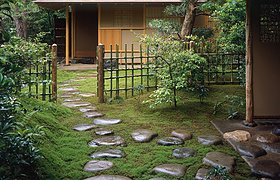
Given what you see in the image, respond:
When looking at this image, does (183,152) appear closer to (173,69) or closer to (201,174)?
(201,174)

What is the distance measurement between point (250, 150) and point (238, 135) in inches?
24.9

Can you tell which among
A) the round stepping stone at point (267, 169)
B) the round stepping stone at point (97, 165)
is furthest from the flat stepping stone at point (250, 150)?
the round stepping stone at point (97, 165)

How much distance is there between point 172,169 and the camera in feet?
14.2

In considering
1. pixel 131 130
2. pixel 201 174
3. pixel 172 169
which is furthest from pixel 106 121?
pixel 201 174

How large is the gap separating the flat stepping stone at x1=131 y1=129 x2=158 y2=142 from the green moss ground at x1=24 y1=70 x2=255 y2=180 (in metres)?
0.09

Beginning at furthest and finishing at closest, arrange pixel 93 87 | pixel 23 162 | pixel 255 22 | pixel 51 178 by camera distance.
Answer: pixel 93 87 < pixel 255 22 < pixel 51 178 < pixel 23 162

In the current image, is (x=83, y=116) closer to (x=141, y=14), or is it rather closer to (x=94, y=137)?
(x=94, y=137)

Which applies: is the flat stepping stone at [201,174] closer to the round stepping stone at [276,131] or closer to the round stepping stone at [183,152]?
the round stepping stone at [183,152]

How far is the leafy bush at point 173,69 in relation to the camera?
7012mm

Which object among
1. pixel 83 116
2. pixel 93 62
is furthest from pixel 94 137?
pixel 93 62

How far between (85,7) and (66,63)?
3.00 m

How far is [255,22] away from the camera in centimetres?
654

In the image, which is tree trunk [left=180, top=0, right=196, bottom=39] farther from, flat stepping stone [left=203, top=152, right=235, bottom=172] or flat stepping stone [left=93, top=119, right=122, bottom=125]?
flat stepping stone [left=203, top=152, right=235, bottom=172]

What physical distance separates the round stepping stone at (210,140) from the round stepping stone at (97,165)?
4.85ft
